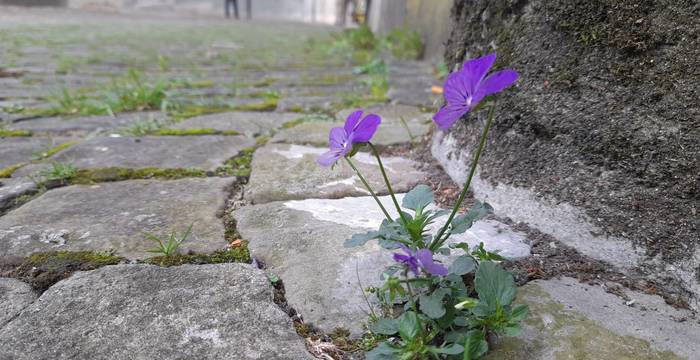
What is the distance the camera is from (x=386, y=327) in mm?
849

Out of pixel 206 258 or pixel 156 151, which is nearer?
pixel 206 258

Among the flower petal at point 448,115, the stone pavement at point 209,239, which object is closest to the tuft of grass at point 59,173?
the stone pavement at point 209,239

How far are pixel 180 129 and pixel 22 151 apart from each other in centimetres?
61

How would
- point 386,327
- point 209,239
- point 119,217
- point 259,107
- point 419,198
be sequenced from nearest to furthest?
1. point 386,327
2. point 419,198
3. point 209,239
4. point 119,217
5. point 259,107

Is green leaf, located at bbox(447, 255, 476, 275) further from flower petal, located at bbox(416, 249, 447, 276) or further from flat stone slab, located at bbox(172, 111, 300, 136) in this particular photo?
flat stone slab, located at bbox(172, 111, 300, 136)

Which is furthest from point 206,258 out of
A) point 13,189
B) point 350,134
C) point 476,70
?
point 13,189

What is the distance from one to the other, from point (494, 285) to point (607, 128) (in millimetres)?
480

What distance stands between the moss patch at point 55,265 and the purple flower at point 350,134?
0.58 m

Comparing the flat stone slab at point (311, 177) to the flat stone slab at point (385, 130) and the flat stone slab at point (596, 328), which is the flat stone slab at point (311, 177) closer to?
the flat stone slab at point (385, 130)

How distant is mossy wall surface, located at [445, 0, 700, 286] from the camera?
97cm

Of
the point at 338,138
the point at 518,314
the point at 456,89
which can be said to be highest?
the point at 456,89

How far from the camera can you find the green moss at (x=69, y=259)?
112cm

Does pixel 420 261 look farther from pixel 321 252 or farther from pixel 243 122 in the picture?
pixel 243 122

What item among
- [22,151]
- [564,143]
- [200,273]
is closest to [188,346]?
[200,273]
